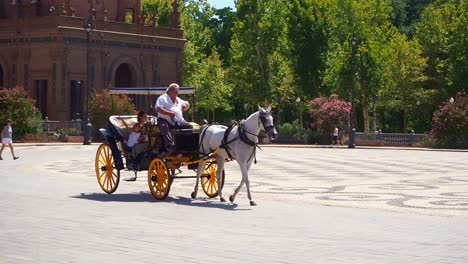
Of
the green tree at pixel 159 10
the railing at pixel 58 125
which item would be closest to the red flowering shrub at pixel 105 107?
the railing at pixel 58 125

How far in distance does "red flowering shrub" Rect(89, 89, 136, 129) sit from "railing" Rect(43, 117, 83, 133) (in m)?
2.13

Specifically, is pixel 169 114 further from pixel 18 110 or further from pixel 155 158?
pixel 18 110

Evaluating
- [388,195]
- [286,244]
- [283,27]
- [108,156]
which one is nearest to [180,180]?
[108,156]

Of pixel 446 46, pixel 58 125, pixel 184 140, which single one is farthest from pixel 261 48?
pixel 184 140

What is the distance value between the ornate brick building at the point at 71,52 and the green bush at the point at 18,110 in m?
5.82

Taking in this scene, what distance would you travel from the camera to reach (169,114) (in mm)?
19234

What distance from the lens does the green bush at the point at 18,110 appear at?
187ft

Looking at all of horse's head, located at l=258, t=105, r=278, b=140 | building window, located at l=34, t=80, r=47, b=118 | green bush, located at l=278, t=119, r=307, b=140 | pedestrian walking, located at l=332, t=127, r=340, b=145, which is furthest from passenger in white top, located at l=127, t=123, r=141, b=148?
green bush, located at l=278, t=119, r=307, b=140

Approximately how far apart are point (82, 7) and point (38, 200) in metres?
53.1

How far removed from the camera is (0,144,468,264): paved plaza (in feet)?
38.0

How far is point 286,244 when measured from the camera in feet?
41.0

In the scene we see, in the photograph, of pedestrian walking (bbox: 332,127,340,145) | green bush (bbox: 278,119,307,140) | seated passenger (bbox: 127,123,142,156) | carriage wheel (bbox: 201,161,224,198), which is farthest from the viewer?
green bush (bbox: 278,119,307,140)

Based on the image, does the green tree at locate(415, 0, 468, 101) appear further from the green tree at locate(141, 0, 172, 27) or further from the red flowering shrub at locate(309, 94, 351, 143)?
the green tree at locate(141, 0, 172, 27)

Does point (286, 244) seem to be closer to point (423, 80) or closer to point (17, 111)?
point (17, 111)
